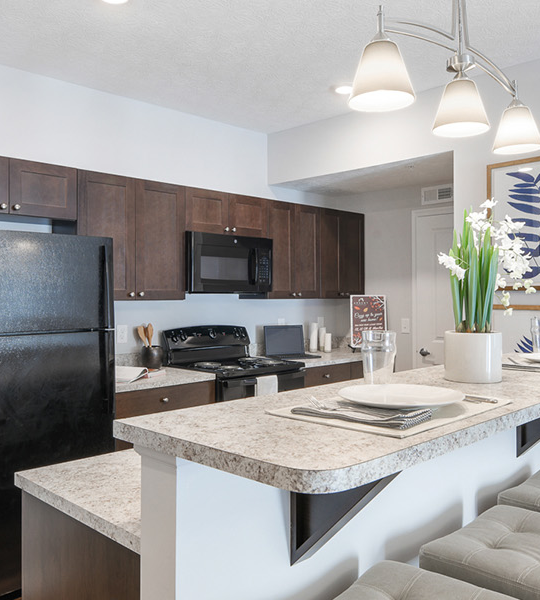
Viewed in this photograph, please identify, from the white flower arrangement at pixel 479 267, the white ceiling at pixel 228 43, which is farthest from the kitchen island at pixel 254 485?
the white ceiling at pixel 228 43

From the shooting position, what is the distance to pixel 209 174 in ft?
13.4

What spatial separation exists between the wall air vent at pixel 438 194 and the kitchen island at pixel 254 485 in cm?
326

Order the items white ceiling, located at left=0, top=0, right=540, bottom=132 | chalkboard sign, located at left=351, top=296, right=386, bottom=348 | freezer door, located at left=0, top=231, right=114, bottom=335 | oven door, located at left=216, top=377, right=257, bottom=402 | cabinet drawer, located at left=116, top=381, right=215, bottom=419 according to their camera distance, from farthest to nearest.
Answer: chalkboard sign, located at left=351, top=296, right=386, bottom=348
oven door, located at left=216, top=377, right=257, bottom=402
cabinet drawer, located at left=116, top=381, right=215, bottom=419
white ceiling, located at left=0, top=0, right=540, bottom=132
freezer door, located at left=0, top=231, right=114, bottom=335

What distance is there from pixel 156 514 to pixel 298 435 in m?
0.28

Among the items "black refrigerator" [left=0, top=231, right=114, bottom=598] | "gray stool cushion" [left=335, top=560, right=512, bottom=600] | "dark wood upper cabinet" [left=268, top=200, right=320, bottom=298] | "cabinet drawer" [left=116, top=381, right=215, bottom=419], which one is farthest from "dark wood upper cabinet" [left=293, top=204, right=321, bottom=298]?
"gray stool cushion" [left=335, top=560, right=512, bottom=600]

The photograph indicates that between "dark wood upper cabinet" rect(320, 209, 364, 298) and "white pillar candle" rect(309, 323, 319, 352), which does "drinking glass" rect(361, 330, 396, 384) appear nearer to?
"dark wood upper cabinet" rect(320, 209, 364, 298)

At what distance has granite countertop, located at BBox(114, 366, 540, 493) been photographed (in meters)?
0.80

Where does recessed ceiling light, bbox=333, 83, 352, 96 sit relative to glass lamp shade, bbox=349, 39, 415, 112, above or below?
above

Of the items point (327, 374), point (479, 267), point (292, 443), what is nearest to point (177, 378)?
point (327, 374)

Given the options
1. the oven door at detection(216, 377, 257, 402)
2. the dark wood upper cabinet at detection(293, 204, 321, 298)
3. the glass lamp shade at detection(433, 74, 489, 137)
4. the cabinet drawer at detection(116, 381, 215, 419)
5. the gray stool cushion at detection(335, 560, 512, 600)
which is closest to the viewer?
the gray stool cushion at detection(335, 560, 512, 600)

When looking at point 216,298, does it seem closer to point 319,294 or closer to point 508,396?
point 319,294

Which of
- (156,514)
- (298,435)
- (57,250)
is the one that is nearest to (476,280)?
(298,435)

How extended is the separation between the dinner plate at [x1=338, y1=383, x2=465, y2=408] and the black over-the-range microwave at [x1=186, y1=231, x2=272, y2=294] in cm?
245

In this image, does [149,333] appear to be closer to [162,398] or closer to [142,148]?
[162,398]
